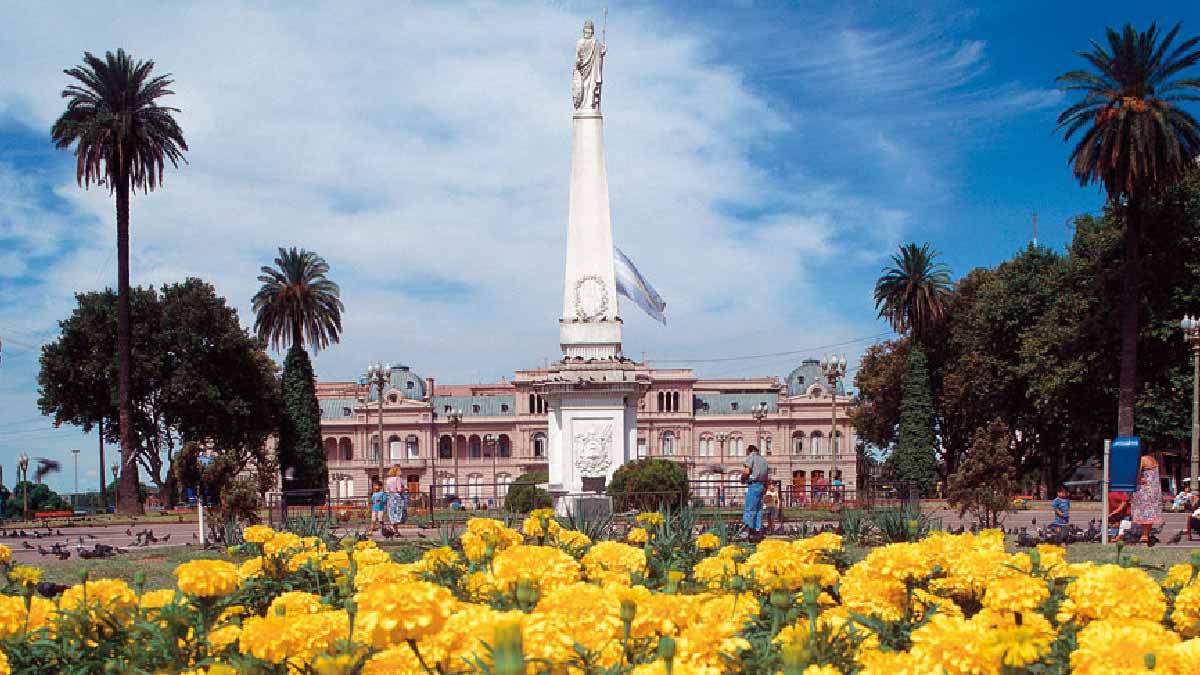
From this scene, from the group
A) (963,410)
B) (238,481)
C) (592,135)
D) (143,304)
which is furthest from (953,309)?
(238,481)

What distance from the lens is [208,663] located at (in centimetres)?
377

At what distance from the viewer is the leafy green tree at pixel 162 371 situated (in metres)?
44.6

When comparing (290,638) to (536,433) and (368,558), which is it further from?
(536,433)

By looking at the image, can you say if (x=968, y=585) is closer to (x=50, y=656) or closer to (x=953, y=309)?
(x=50, y=656)

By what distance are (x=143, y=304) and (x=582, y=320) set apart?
89.2ft

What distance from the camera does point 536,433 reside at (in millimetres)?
95125

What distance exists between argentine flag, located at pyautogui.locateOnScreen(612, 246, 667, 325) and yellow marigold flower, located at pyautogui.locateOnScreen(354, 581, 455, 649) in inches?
914

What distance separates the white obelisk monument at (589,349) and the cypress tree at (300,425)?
26.8 meters

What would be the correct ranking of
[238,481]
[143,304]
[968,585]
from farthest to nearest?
[143,304], [238,481], [968,585]

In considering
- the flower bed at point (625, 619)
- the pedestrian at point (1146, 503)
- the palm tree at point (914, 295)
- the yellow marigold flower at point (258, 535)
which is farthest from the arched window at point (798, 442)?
the flower bed at point (625, 619)

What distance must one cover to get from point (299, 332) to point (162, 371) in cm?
738

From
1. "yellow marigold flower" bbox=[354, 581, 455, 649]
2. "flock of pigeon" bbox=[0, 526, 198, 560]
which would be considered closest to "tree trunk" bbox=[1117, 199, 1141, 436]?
"flock of pigeon" bbox=[0, 526, 198, 560]

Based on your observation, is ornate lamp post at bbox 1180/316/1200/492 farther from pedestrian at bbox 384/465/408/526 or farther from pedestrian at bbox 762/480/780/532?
pedestrian at bbox 384/465/408/526

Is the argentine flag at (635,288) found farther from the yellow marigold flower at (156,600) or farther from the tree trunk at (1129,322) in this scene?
the yellow marigold flower at (156,600)
